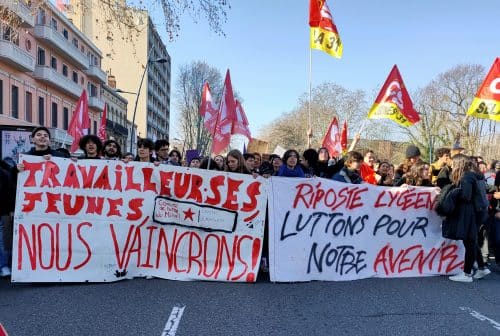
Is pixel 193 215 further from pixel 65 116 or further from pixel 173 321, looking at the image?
pixel 65 116

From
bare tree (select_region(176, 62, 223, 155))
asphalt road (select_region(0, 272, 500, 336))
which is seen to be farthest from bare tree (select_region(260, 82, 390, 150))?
asphalt road (select_region(0, 272, 500, 336))

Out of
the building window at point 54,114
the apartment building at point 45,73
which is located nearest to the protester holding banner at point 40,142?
the apartment building at point 45,73

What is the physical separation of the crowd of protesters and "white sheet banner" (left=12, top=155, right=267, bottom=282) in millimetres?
284

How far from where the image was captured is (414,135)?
44.0 metres

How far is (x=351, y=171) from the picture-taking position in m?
6.18

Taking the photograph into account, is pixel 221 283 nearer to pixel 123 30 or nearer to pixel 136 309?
pixel 136 309

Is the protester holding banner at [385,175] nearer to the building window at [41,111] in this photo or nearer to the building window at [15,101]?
the building window at [15,101]

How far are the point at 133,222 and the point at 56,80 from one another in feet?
108

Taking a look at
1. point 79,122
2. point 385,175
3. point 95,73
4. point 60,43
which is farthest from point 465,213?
point 95,73

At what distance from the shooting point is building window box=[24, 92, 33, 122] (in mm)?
30431

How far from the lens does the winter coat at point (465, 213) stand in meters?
5.39

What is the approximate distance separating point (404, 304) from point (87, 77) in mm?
45064

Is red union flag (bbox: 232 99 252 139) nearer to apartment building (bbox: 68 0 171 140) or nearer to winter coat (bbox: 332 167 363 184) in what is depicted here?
winter coat (bbox: 332 167 363 184)

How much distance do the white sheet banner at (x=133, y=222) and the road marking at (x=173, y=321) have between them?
3.41ft
